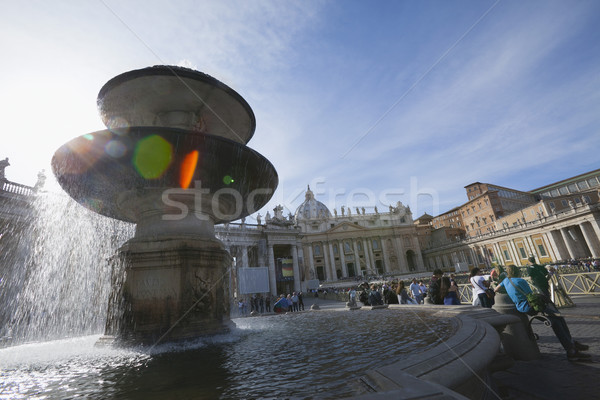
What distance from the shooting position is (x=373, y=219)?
90.5 m

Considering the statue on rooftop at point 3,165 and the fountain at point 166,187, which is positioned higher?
the statue on rooftop at point 3,165

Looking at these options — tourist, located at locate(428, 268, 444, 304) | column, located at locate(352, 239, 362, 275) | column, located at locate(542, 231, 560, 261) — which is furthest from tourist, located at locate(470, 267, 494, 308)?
→ column, located at locate(352, 239, 362, 275)

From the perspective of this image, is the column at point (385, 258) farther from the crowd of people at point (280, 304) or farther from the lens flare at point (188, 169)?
the lens flare at point (188, 169)

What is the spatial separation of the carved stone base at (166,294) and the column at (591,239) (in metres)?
51.7

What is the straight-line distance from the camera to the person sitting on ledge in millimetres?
3937

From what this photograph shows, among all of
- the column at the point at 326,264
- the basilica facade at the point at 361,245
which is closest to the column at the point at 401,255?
the basilica facade at the point at 361,245

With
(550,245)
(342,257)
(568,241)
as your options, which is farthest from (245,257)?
(342,257)

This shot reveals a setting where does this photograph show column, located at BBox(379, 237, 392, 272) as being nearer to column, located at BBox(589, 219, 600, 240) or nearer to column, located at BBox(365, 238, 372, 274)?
column, located at BBox(365, 238, 372, 274)

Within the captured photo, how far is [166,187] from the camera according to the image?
5512 mm

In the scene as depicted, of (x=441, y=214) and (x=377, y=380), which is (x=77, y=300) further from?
(x=441, y=214)

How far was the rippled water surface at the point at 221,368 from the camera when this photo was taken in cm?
233

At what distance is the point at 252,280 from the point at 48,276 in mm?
12510

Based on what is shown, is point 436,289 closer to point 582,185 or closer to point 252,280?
point 252,280

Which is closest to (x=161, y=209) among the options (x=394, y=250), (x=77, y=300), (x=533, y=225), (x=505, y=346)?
(x=505, y=346)
